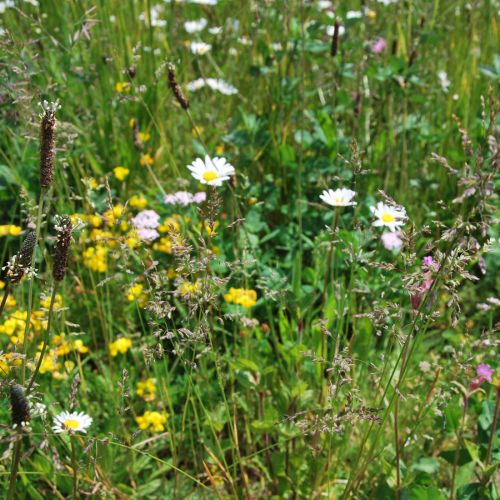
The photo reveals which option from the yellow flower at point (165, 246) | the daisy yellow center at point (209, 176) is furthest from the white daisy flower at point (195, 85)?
the daisy yellow center at point (209, 176)

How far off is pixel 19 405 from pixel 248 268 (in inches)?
48.4

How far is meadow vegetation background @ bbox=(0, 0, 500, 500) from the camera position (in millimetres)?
1049

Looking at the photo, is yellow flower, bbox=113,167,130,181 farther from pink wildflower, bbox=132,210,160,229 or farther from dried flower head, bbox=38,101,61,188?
dried flower head, bbox=38,101,61,188

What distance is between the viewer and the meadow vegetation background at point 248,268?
1.05 m

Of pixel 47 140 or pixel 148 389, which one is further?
pixel 148 389

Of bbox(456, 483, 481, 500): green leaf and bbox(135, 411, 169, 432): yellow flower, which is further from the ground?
bbox(135, 411, 169, 432): yellow flower

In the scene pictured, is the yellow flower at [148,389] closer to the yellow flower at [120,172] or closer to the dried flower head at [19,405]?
the dried flower head at [19,405]

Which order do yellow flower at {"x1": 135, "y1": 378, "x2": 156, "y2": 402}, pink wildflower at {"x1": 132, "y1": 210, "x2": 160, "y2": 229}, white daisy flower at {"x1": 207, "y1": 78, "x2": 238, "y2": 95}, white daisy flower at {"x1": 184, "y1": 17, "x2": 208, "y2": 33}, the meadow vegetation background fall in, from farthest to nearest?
white daisy flower at {"x1": 184, "y1": 17, "x2": 208, "y2": 33}, white daisy flower at {"x1": 207, "y1": 78, "x2": 238, "y2": 95}, pink wildflower at {"x1": 132, "y1": 210, "x2": 160, "y2": 229}, yellow flower at {"x1": 135, "y1": 378, "x2": 156, "y2": 402}, the meadow vegetation background

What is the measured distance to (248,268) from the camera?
1941 mm

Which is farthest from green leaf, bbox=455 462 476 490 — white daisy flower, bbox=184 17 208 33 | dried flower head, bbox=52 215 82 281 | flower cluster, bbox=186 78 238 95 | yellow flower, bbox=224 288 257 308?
white daisy flower, bbox=184 17 208 33

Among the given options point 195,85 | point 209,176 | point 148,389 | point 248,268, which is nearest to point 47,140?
point 209,176

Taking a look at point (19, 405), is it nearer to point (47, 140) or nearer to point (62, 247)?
point (62, 247)

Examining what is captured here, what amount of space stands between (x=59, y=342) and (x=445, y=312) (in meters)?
1.57

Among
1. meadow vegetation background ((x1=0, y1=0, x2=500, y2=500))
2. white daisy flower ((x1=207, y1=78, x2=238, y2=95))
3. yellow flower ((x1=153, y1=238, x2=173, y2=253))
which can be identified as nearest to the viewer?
meadow vegetation background ((x1=0, y1=0, x2=500, y2=500))
